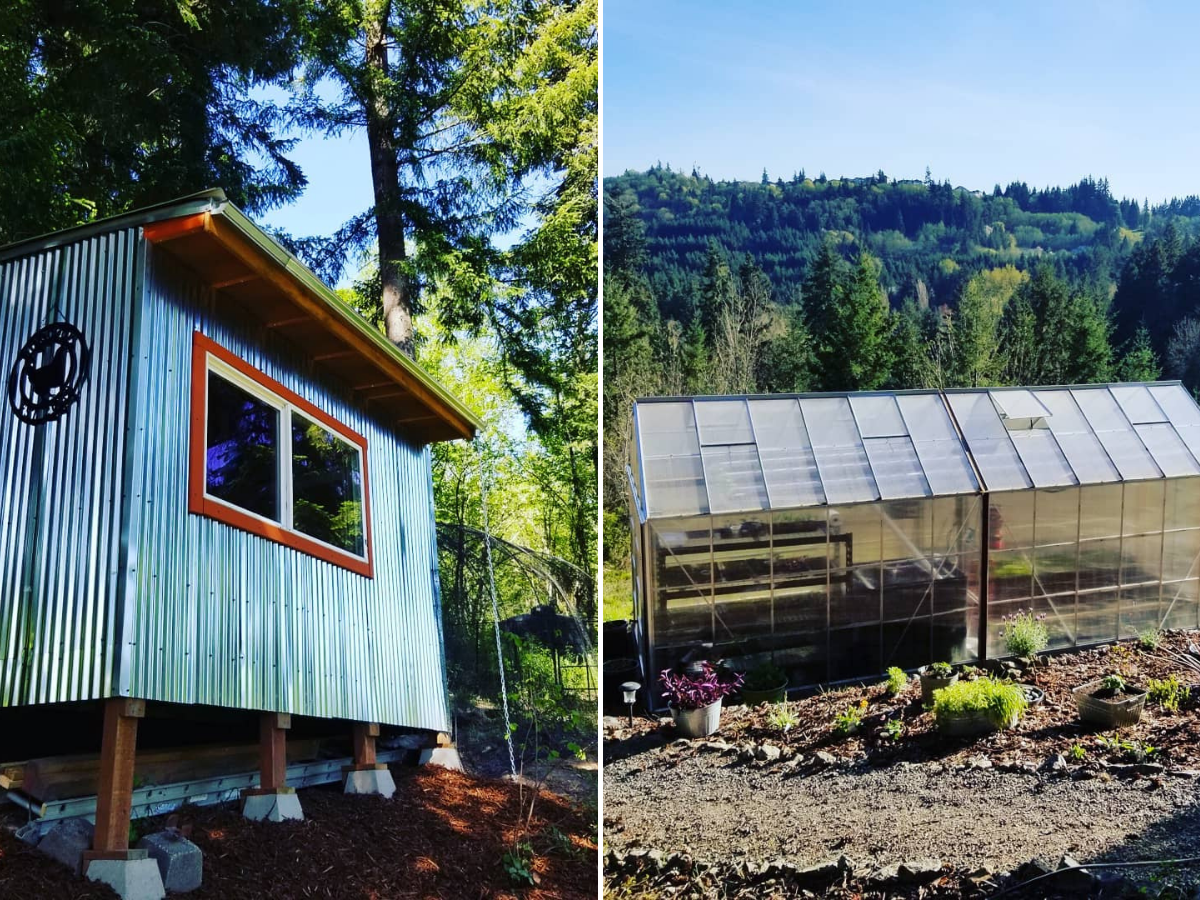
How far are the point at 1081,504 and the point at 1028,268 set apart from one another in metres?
9.47

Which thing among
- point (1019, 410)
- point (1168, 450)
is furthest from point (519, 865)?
point (1168, 450)

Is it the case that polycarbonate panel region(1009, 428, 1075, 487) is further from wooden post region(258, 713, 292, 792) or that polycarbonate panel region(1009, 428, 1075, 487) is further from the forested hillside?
wooden post region(258, 713, 292, 792)

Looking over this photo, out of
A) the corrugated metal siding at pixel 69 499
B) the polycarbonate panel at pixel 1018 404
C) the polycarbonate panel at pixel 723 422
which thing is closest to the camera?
the corrugated metal siding at pixel 69 499

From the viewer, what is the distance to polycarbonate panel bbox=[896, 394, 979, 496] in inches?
248

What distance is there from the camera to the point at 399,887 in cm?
427

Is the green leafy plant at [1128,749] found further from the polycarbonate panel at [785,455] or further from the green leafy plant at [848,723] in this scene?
the polycarbonate panel at [785,455]

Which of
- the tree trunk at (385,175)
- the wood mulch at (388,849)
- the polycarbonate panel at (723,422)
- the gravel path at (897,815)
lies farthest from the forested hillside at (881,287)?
the gravel path at (897,815)

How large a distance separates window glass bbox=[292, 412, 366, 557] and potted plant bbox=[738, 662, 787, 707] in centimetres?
265

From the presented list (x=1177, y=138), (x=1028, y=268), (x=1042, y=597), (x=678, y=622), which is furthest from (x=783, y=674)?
(x=1028, y=268)

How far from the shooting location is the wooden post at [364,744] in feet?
17.3

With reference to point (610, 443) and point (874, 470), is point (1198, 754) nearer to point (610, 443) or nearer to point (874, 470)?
point (874, 470)

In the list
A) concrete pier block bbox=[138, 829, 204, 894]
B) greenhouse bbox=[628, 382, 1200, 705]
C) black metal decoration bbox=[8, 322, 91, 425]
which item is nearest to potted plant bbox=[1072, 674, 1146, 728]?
greenhouse bbox=[628, 382, 1200, 705]

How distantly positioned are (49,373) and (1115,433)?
23.5 ft

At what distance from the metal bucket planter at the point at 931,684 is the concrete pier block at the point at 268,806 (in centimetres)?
370
